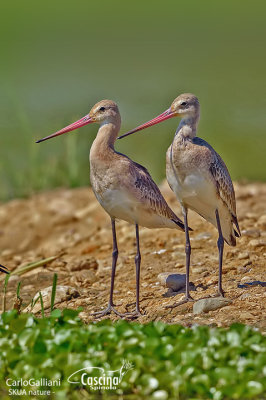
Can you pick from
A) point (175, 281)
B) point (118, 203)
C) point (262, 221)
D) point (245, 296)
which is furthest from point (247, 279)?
point (262, 221)

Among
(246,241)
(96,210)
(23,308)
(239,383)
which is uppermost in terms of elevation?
(96,210)

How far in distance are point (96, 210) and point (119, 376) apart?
5.52 m

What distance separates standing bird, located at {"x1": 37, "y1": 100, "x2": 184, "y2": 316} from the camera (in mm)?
7957

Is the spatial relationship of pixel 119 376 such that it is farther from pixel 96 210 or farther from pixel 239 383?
pixel 96 210

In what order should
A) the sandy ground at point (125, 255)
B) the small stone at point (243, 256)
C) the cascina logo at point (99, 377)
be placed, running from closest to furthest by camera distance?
the cascina logo at point (99, 377) < the sandy ground at point (125, 255) < the small stone at point (243, 256)

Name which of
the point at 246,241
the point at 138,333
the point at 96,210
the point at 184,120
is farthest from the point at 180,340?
the point at 96,210

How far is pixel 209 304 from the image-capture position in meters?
7.57

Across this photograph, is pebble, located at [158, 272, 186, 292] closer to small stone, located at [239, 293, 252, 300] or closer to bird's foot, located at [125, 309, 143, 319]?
bird's foot, located at [125, 309, 143, 319]

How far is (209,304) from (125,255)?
244cm

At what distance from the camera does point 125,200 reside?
7977mm

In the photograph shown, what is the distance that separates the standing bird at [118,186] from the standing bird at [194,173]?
0.89 feet

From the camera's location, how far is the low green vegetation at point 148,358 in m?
6.02

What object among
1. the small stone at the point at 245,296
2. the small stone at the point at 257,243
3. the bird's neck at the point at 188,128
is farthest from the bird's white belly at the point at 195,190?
the small stone at the point at 257,243

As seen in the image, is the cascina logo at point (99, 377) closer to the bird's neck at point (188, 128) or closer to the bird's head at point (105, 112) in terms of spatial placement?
the bird's neck at point (188, 128)
